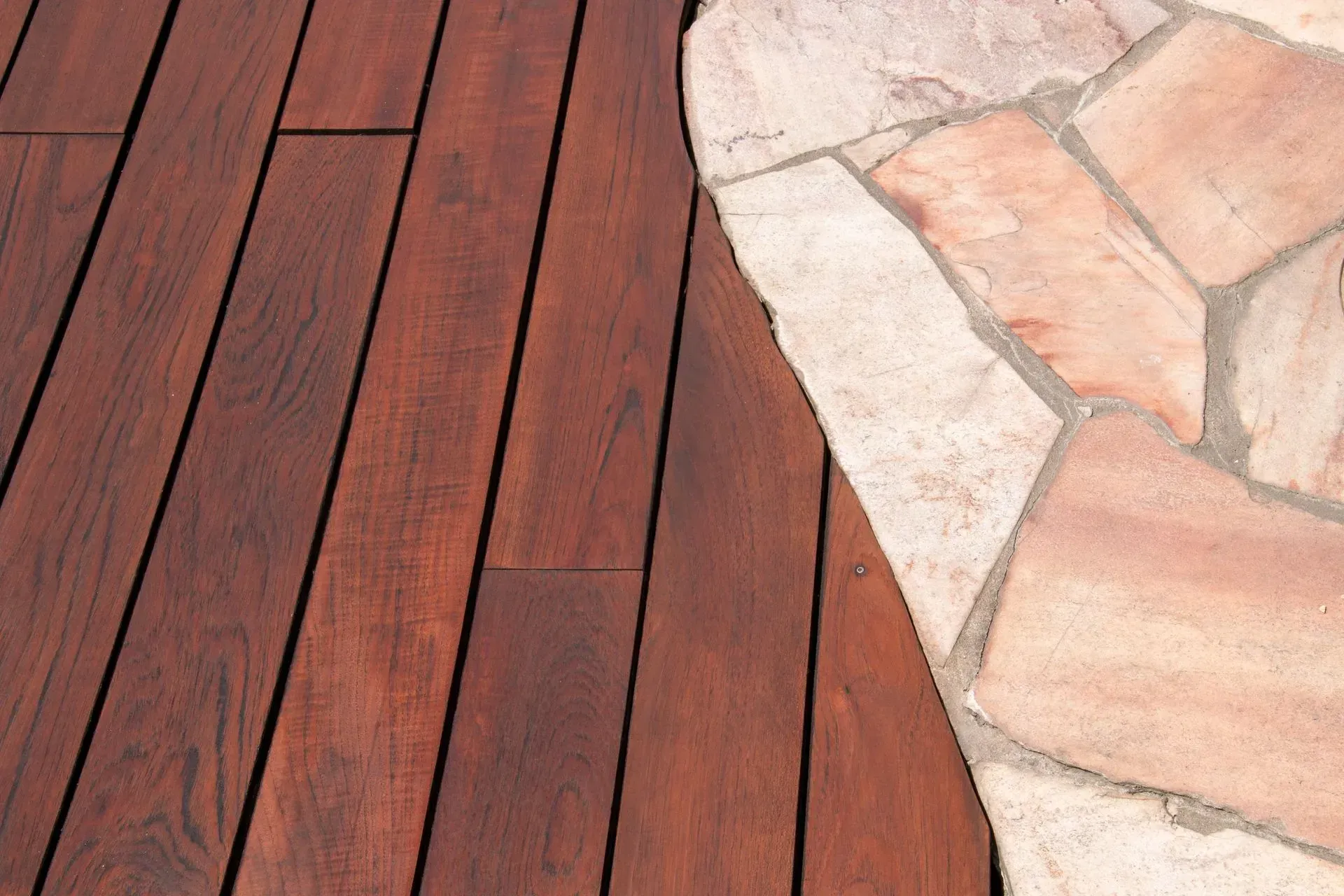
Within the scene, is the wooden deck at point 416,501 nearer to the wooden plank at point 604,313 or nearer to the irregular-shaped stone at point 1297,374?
the wooden plank at point 604,313

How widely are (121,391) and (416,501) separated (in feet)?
1.27

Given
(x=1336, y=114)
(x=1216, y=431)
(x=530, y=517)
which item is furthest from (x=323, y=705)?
(x=1336, y=114)

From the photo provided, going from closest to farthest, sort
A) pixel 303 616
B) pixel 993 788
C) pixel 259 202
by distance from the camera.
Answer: pixel 993 788 → pixel 303 616 → pixel 259 202

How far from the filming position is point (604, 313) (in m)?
1.46

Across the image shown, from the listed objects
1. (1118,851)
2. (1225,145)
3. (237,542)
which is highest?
(1225,145)

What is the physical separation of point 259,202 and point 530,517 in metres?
0.57

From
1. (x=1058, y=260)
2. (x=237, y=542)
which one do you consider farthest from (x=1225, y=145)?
(x=237, y=542)

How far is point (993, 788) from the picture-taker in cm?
119

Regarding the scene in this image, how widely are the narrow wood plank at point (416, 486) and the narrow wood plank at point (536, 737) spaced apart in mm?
Result: 32

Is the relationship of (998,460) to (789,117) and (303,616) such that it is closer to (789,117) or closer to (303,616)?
(789,117)

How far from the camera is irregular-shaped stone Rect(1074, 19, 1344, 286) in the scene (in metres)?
1.45

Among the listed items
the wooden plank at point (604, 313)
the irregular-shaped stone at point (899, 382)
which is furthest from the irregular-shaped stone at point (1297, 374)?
the wooden plank at point (604, 313)

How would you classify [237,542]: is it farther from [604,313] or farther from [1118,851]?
[1118,851]

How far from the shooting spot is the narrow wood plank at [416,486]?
1.22 meters
